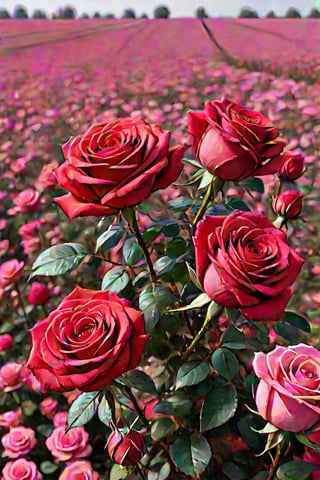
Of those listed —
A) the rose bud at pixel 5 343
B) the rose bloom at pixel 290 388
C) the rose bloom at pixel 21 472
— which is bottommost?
the rose bloom at pixel 21 472

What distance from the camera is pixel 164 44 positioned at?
3.04 meters

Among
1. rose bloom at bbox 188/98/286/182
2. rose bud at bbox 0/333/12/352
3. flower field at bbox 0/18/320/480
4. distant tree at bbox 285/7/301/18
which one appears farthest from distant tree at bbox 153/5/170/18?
rose bloom at bbox 188/98/286/182

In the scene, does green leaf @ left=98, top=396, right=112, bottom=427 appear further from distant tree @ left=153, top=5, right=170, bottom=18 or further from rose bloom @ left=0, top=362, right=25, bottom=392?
distant tree @ left=153, top=5, right=170, bottom=18

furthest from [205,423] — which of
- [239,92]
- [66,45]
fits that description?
[66,45]

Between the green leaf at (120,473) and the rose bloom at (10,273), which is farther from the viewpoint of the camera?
the rose bloom at (10,273)

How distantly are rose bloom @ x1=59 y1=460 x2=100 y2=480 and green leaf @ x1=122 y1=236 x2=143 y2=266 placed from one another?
0.33m

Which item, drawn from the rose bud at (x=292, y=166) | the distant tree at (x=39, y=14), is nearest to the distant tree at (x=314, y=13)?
the distant tree at (x=39, y=14)

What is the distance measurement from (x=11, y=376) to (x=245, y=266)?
24.4 inches

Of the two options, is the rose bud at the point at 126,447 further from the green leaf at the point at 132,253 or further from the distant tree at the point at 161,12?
the distant tree at the point at 161,12

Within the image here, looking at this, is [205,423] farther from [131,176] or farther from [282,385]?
[131,176]

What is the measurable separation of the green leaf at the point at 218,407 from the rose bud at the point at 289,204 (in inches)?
9.5

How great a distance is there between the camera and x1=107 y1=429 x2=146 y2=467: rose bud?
1.71 feet

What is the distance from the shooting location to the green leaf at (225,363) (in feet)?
1.89

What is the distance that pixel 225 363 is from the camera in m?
0.58
